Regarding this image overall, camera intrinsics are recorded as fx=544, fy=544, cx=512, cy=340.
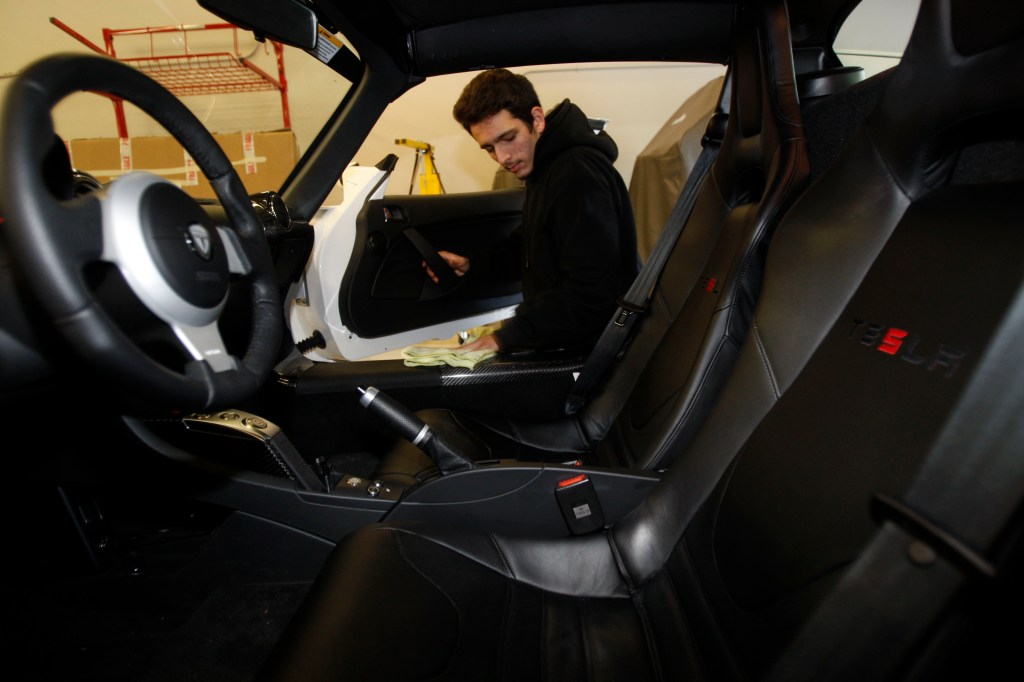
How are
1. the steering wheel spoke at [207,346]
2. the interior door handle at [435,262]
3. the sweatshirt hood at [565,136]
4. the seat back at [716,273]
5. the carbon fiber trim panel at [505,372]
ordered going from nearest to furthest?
1. the steering wheel spoke at [207,346]
2. the seat back at [716,273]
3. the carbon fiber trim panel at [505,372]
4. the sweatshirt hood at [565,136]
5. the interior door handle at [435,262]

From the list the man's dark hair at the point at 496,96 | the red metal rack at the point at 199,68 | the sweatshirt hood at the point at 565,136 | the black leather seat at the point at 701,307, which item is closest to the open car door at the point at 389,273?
the man's dark hair at the point at 496,96

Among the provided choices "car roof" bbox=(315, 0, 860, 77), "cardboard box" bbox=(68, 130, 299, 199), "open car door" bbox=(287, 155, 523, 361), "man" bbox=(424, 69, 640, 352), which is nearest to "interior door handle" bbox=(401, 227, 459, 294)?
"open car door" bbox=(287, 155, 523, 361)

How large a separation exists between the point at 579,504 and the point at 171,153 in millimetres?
3190

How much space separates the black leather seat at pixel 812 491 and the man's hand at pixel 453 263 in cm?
131

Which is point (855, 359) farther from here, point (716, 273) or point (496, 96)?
point (496, 96)

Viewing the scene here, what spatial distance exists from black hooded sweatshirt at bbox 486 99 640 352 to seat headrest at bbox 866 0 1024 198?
93 centimetres

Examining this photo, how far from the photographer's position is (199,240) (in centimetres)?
60

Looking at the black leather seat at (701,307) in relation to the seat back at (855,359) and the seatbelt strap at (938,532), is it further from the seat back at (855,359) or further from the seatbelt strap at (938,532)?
the seatbelt strap at (938,532)

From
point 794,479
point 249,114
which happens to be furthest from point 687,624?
point 249,114

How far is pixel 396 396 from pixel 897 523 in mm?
1224

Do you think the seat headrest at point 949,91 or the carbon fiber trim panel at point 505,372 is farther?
the carbon fiber trim panel at point 505,372

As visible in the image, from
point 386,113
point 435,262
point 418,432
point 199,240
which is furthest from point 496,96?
point 386,113

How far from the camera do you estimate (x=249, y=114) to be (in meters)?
3.35

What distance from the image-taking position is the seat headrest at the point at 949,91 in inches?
19.5
